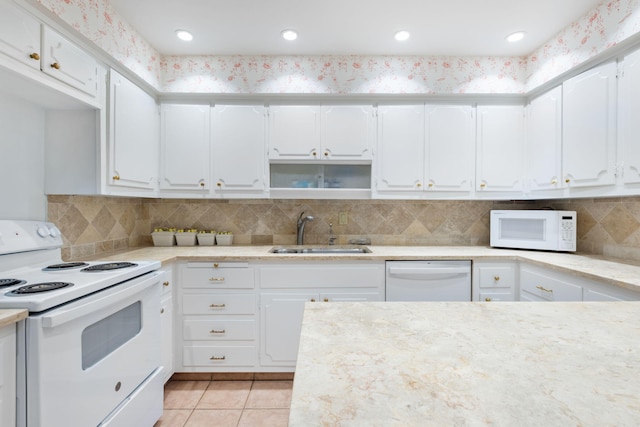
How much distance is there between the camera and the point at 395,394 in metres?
0.54

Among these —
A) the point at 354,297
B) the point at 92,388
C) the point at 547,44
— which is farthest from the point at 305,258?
the point at 547,44

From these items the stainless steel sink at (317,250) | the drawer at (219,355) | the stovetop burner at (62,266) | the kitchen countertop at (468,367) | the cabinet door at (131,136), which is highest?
the cabinet door at (131,136)

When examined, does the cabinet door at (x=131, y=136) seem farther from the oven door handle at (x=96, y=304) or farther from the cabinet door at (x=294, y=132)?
the cabinet door at (x=294, y=132)

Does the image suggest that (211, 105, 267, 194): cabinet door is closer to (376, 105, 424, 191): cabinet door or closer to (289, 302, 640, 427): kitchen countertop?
(376, 105, 424, 191): cabinet door

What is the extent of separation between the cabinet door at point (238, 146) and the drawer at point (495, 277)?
1.92 meters

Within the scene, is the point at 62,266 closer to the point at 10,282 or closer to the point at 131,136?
the point at 10,282

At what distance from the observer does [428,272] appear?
2.29 metres

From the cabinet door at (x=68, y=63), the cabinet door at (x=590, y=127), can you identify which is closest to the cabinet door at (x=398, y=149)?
the cabinet door at (x=590, y=127)

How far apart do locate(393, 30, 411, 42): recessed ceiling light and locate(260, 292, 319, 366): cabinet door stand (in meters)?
2.08

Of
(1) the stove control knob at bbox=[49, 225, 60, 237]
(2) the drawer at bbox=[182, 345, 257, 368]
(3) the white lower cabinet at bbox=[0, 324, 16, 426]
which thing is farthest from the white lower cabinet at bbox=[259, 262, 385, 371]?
(3) the white lower cabinet at bbox=[0, 324, 16, 426]

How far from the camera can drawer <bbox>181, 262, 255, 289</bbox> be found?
2240mm

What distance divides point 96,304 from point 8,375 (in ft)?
1.06

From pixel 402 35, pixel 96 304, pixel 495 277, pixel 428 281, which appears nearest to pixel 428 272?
pixel 428 281

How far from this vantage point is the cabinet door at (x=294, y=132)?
2.58m
